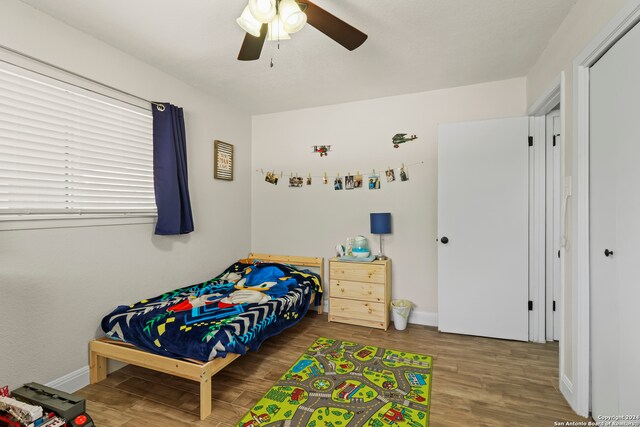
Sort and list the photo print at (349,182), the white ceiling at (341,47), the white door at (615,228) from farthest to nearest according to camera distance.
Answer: the photo print at (349,182) < the white ceiling at (341,47) < the white door at (615,228)

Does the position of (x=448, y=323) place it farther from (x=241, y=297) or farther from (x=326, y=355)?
(x=241, y=297)

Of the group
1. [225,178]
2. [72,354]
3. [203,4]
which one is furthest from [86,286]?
[203,4]

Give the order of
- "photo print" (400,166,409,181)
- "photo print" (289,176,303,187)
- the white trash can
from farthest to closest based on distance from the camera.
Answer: "photo print" (289,176,303,187), "photo print" (400,166,409,181), the white trash can

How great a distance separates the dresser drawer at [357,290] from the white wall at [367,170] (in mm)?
384

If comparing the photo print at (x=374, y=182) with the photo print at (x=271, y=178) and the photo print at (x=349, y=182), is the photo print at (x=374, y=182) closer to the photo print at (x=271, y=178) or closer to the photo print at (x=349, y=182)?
the photo print at (x=349, y=182)

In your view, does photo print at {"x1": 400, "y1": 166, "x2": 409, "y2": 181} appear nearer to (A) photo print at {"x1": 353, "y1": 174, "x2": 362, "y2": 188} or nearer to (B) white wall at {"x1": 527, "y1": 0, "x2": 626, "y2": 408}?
(A) photo print at {"x1": 353, "y1": 174, "x2": 362, "y2": 188}

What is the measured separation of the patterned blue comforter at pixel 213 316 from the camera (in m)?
1.88

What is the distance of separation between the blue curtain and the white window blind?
8 centimetres

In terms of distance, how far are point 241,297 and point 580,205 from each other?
2.43m

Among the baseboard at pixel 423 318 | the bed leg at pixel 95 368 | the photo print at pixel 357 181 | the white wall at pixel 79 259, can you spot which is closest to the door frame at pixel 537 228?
the baseboard at pixel 423 318

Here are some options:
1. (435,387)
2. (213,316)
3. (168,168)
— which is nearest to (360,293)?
(435,387)

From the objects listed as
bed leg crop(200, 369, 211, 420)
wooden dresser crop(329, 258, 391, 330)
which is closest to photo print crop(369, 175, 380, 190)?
wooden dresser crop(329, 258, 391, 330)

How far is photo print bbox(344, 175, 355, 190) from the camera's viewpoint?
3.50m

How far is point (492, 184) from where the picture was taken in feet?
9.21
